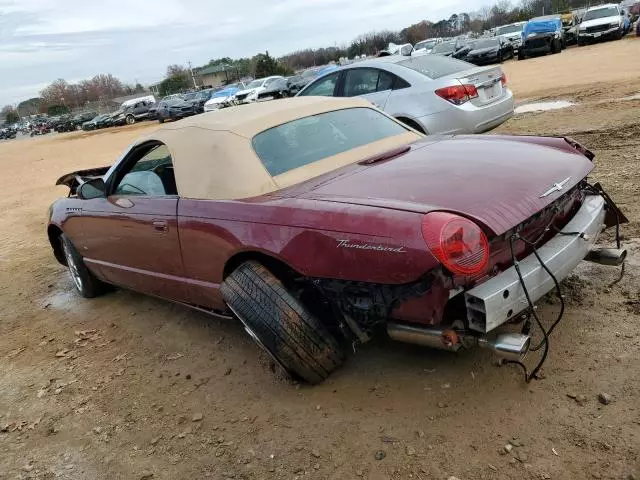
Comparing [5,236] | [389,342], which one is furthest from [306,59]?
[389,342]

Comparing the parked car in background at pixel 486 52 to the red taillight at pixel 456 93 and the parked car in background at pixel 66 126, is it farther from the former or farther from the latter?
the parked car in background at pixel 66 126

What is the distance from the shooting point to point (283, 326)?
296 cm

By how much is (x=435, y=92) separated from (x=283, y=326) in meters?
4.92

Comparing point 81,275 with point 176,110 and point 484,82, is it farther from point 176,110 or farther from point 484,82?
point 176,110

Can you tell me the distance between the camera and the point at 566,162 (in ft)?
10.5

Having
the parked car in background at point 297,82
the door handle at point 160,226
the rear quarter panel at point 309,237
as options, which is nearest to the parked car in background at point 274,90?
the parked car in background at point 297,82

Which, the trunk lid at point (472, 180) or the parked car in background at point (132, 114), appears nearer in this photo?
the trunk lid at point (472, 180)

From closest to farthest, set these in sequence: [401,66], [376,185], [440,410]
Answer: [440,410] → [376,185] → [401,66]

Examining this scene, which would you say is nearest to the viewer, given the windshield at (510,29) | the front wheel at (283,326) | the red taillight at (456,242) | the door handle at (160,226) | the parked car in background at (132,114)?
the red taillight at (456,242)

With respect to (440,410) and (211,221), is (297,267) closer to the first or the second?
(211,221)

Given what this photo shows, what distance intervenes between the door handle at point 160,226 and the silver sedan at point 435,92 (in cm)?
419

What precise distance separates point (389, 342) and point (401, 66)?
513 cm

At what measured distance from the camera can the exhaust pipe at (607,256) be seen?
10.9 feet

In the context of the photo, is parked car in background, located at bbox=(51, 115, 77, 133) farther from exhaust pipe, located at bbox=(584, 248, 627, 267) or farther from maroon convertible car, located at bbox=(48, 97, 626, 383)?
exhaust pipe, located at bbox=(584, 248, 627, 267)
